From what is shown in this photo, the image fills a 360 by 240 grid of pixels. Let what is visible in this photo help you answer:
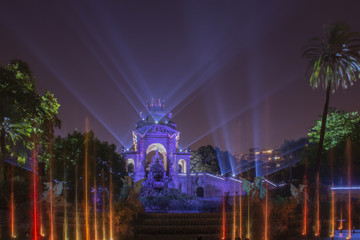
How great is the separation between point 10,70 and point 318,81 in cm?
2705

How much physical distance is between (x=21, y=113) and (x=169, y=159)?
3949cm

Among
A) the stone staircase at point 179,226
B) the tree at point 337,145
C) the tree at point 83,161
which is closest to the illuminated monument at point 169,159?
the tree at point 83,161

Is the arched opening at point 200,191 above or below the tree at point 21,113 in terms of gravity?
below

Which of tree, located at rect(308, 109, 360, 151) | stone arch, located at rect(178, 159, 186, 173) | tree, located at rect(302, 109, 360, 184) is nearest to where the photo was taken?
tree, located at rect(302, 109, 360, 184)

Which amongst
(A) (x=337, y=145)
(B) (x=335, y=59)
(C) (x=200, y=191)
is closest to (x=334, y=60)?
(B) (x=335, y=59)

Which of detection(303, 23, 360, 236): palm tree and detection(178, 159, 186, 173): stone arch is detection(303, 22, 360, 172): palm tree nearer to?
detection(303, 23, 360, 236): palm tree

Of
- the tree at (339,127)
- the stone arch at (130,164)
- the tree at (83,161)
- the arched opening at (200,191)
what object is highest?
the tree at (339,127)

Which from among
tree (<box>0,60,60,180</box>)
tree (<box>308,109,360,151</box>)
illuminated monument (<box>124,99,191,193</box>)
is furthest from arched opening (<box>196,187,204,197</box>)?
tree (<box>0,60,60,180</box>)

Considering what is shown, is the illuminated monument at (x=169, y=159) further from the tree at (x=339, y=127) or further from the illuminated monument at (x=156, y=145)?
the tree at (x=339, y=127)

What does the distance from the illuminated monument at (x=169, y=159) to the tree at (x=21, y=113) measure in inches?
1112

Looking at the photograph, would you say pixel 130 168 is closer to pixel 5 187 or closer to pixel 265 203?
pixel 5 187

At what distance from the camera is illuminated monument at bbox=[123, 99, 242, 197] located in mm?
65438

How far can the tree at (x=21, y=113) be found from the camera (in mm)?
31125

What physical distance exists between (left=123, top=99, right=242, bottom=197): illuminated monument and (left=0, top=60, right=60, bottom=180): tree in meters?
28.2
